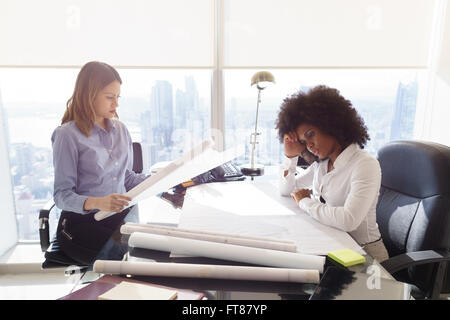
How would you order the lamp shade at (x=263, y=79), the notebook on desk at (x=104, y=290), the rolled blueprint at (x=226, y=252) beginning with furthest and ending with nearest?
the lamp shade at (x=263, y=79), the rolled blueprint at (x=226, y=252), the notebook on desk at (x=104, y=290)

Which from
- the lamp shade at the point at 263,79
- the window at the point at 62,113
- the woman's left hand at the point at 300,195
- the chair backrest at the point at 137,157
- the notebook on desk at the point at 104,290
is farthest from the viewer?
the window at the point at 62,113

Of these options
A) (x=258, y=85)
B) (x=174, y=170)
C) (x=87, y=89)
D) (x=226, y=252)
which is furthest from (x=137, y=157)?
(x=226, y=252)

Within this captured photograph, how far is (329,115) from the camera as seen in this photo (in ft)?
4.34

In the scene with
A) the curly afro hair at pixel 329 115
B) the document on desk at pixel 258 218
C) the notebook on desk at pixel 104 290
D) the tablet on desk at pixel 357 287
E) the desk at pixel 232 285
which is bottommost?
the document on desk at pixel 258 218

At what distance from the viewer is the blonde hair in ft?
4.77

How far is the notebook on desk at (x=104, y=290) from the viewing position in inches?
26.8

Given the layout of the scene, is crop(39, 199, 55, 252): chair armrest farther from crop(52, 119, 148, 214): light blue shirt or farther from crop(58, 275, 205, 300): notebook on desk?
crop(58, 275, 205, 300): notebook on desk

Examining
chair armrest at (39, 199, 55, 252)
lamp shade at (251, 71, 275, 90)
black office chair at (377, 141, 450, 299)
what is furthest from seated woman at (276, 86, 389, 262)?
chair armrest at (39, 199, 55, 252)

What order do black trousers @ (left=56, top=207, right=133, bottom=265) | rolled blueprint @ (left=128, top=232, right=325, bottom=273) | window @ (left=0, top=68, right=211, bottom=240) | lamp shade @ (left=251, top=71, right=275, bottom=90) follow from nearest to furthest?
rolled blueprint @ (left=128, top=232, right=325, bottom=273), black trousers @ (left=56, top=207, right=133, bottom=265), lamp shade @ (left=251, top=71, right=275, bottom=90), window @ (left=0, top=68, right=211, bottom=240)

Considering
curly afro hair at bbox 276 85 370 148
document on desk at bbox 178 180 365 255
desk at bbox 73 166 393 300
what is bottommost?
document on desk at bbox 178 180 365 255

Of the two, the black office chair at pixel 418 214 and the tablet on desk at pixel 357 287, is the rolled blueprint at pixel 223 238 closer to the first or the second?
the tablet on desk at pixel 357 287

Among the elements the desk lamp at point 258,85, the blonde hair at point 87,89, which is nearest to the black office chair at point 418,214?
the desk lamp at point 258,85

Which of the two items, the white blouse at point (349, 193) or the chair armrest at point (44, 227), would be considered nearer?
the white blouse at point (349, 193)
